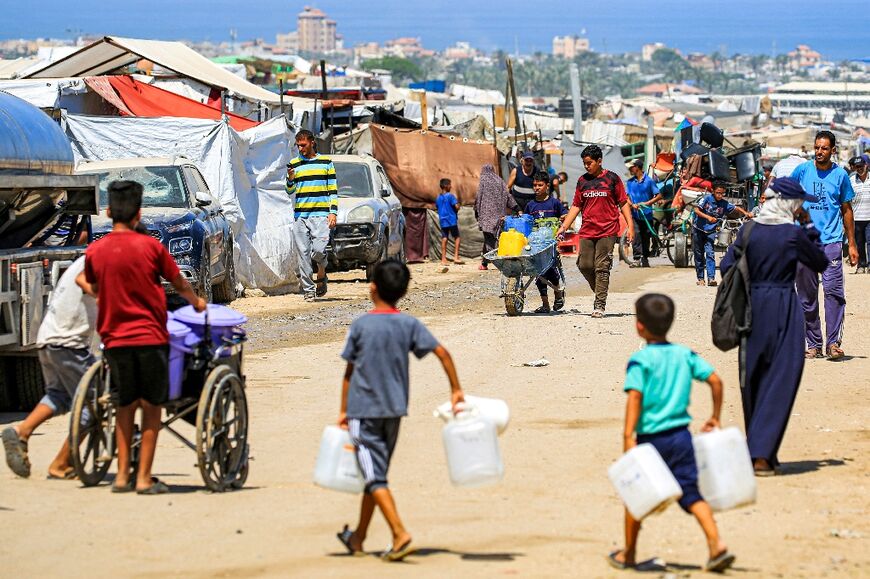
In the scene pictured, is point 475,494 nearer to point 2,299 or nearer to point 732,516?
point 732,516

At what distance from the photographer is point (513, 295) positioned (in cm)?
1780

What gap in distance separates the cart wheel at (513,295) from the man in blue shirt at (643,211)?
32.1 ft

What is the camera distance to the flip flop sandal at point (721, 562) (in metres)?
6.60

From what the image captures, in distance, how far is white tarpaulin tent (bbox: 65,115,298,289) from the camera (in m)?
21.0

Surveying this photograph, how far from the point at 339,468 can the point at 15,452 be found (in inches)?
104

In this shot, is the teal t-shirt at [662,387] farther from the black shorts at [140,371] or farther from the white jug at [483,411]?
the black shorts at [140,371]

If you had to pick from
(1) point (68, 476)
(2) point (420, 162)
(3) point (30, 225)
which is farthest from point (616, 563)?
(2) point (420, 162)

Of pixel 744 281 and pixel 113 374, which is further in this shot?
pixel 744 281

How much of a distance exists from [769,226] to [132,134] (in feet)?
44.5

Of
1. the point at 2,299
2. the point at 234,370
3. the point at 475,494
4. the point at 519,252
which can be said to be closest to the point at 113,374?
the point at 234,370

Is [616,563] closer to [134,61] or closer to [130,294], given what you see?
[130,294]

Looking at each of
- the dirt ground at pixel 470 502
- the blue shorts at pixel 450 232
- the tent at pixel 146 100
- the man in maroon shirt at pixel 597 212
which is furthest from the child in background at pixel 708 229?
the dirt ground at pixel 470 502

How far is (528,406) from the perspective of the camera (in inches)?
461

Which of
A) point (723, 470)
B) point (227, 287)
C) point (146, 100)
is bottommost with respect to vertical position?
point (227, 287)
